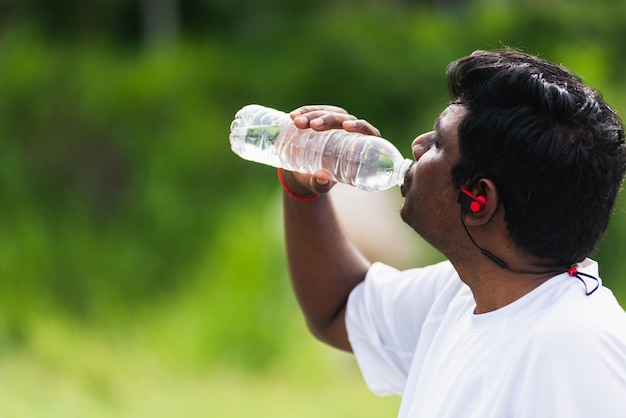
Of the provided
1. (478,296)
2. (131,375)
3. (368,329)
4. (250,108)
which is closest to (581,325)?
(478,296)

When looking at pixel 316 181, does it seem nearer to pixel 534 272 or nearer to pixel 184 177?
pixel 534 272

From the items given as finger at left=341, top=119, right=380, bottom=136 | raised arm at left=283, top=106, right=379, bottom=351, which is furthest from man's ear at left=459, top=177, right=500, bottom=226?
raised arm at left=283, top=106, right=379, bottom=351

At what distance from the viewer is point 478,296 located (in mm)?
1755

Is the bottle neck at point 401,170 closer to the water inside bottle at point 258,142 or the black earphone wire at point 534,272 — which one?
the black earphone wire at point 534,272

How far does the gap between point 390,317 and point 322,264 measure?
0.23m

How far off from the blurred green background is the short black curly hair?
163 inches

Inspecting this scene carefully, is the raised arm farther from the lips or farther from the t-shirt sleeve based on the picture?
the lips

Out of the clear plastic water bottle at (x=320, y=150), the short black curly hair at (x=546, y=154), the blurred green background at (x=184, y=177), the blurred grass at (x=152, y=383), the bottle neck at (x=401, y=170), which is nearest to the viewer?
the short black curly hair at (x=546, y=154)

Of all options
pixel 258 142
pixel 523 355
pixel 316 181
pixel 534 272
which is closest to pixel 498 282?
pixel 534 272

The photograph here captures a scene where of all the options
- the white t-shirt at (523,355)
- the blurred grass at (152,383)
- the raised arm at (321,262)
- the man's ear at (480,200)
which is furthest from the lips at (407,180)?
the blurred grass at (152,383)

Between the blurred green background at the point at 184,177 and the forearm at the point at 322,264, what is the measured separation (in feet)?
11.2

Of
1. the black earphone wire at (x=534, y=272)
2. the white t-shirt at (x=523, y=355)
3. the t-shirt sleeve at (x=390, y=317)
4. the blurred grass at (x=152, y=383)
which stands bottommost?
the blurred grass at (x=152, y=383)

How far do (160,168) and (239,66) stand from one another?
2.08 metres

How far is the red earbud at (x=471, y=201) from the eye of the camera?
66.2 inches
